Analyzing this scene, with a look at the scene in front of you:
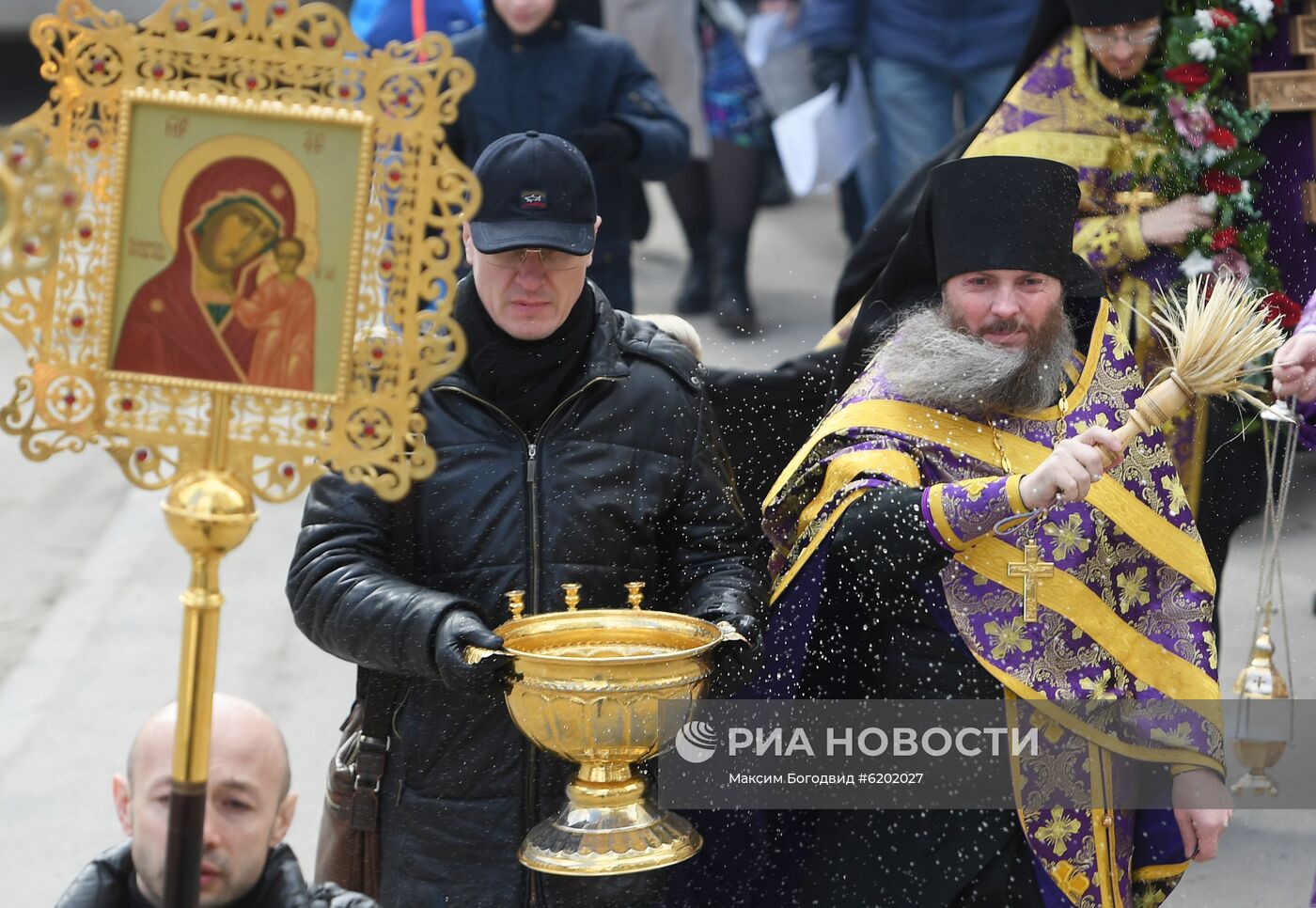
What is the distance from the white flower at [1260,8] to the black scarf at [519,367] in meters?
2.50

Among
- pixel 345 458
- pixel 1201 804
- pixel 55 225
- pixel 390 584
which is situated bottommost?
pixel 1201 804

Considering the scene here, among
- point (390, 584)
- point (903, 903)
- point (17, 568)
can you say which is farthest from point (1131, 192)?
point (17, 568)

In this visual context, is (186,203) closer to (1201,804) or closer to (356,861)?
(356,861)

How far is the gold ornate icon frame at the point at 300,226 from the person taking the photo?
9.17 ft

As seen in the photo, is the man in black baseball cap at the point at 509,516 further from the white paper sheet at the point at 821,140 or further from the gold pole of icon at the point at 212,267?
the white paper sheet at the point at 821,140

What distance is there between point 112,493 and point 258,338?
616cm

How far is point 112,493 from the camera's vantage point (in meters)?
8.73

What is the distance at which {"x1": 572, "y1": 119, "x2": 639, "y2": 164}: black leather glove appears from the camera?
6.50 m

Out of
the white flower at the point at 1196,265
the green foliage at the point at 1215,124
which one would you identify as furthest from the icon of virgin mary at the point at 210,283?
the green foliage at the point at 1215,124

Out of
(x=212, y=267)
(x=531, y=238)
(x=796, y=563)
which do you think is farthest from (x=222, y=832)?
(x=796, y=563)

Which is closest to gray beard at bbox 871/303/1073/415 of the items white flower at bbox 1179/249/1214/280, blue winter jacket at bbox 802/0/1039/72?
white flower at bbox 1179/249/1214/280

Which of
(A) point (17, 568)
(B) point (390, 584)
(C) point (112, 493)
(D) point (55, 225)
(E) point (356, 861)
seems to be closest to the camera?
(D) point (55, 225)

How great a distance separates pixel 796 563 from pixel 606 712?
79cm

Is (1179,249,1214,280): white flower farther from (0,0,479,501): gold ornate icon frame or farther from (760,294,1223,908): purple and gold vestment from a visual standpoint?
(0,0,479,501): gold ornate icon frame
